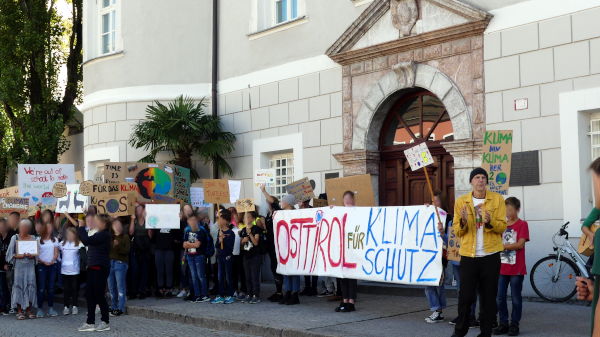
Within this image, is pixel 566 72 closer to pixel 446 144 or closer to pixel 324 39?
pixel 446 144

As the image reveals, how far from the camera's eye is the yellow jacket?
838 centimetres

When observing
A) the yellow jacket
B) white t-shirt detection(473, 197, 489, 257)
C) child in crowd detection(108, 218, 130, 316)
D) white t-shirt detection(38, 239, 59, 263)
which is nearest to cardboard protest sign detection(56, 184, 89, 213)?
white t-shirt detection(38, 239, 59, 263)

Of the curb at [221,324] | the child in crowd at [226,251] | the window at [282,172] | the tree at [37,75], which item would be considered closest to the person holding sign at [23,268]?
the curb at [221,324]

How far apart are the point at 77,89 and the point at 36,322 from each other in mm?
15284

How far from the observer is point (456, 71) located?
13.6 meters

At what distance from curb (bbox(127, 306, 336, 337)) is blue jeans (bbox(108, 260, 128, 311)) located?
0.28 meters

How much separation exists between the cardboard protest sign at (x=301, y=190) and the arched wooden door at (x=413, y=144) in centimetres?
248

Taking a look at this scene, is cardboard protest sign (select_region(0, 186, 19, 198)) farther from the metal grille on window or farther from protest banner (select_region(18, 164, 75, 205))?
the metal grille on window

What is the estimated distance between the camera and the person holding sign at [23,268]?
42.2ft

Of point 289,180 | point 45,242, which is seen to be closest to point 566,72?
point 289,180

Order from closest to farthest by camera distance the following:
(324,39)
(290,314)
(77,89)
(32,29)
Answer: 1. (290,314)
2. (324,39)
3. (32,29)
4. (77,89)

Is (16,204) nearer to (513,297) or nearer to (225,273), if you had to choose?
(225,273)

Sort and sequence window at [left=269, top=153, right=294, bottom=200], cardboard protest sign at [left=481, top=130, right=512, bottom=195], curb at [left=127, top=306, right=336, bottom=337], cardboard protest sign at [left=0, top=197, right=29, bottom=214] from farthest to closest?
window at [left=269, top=153, right=294, bottom=200] < cardboard protest sign at [left=0, top=197, right=29, bottom=214] < curb at [left=127, top=306, right=336, bottom=337] < cardboard protest sign at [left=481, top=130, right=512, bottom=195]

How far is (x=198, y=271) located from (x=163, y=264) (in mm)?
1068
